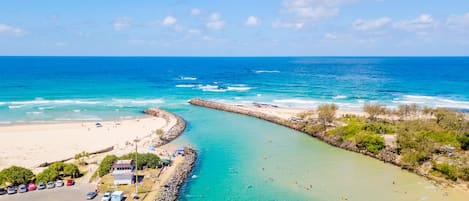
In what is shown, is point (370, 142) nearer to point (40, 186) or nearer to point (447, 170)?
point (447, 170)

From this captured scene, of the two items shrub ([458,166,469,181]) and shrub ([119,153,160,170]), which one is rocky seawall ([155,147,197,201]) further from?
shrub ([458,166,469,181])

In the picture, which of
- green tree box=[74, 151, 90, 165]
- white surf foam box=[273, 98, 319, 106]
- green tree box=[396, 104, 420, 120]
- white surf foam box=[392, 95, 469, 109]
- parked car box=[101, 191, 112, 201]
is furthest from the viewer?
white surf foam box=[273, 98, 319, 106]

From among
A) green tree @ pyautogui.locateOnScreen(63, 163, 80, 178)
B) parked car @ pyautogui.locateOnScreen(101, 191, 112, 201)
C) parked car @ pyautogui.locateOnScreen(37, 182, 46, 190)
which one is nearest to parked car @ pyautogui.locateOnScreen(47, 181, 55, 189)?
parked car @ pyautogui.locateOnScreen(37, 182, 46, 190)

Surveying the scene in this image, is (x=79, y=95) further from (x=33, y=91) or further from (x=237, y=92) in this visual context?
(x=237, y=92)

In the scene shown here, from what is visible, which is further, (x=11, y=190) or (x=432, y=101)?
(x=432, y=101)

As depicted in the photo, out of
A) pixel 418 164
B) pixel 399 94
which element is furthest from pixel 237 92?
pixel 418 164

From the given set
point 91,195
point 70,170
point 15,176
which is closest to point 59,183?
point 70,170
